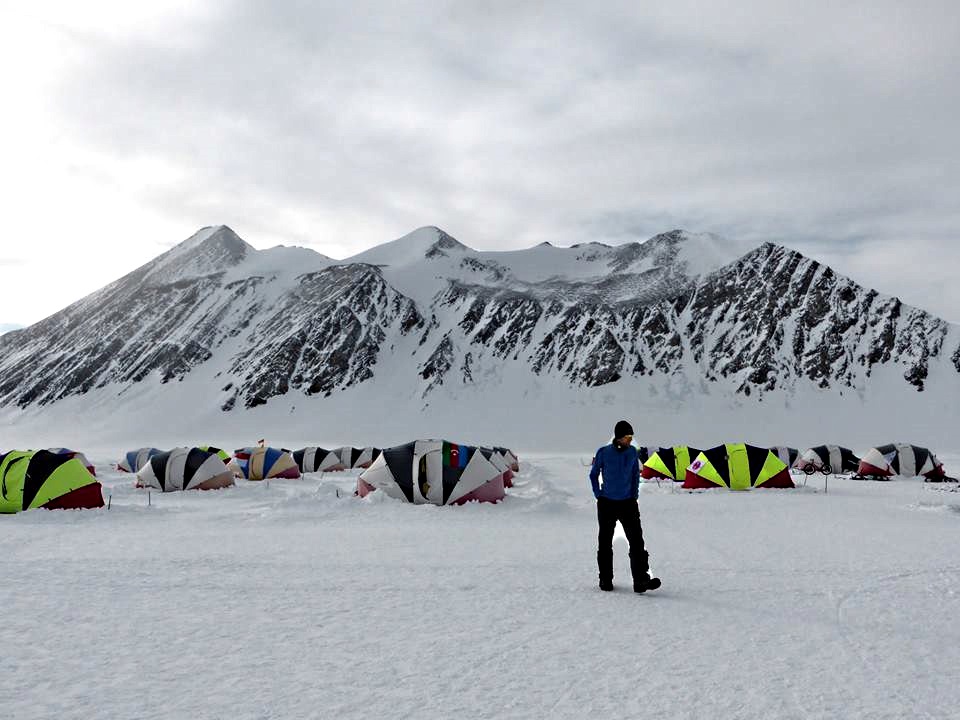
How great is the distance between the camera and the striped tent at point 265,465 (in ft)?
102

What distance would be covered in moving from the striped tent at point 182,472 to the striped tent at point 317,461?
16.8 metres

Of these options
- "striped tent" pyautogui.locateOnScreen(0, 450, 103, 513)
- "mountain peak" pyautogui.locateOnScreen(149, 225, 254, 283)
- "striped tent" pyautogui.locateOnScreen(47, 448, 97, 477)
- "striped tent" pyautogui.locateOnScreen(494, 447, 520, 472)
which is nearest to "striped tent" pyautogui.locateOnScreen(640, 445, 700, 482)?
"striped tent" pyautogui.locateOnScreen(494, 447, 520, 472)

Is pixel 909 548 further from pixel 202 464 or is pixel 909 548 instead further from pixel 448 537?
pixel 202 464

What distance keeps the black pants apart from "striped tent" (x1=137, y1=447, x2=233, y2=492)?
64.4 ft

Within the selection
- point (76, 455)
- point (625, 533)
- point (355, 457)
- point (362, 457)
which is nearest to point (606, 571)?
point (625, 533)

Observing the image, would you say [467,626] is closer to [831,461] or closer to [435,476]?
[435,476]

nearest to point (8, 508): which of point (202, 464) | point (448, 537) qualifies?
point (202, 464)

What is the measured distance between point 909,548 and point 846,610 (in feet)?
18.4

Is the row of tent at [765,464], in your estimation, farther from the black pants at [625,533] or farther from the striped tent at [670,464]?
the black pants at [625,533]

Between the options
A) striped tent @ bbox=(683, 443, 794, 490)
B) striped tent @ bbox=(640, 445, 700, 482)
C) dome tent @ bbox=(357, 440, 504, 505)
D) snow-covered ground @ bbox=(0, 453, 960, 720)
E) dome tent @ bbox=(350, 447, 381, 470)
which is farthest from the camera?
dome tent @ bbox=(350, 447, 381, 470)

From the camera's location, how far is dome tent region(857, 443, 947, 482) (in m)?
31.9

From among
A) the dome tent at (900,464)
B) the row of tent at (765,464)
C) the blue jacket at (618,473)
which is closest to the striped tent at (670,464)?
the row of tent at (765,464)

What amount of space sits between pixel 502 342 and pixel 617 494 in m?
108

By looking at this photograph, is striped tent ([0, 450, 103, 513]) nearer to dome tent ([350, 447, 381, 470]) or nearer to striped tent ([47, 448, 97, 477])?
striped tent ([47, 448, 97, 477])
